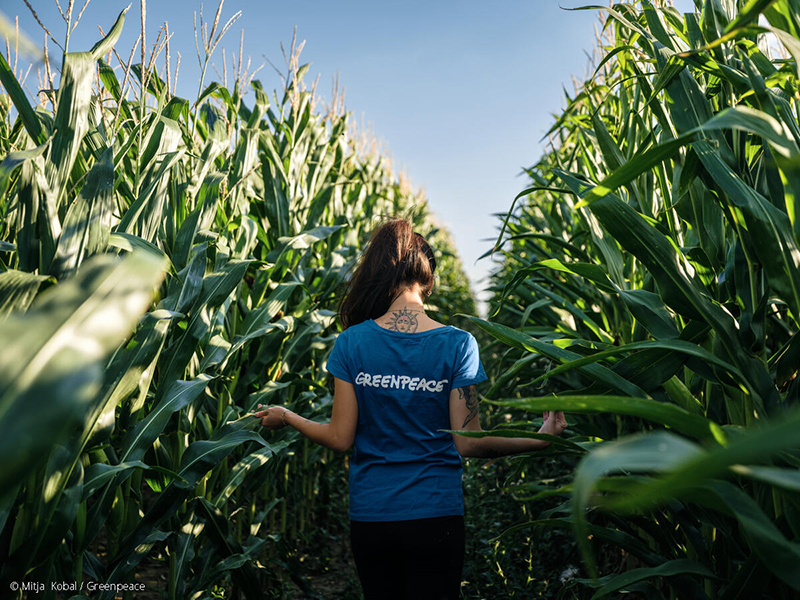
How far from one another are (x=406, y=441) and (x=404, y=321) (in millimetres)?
321

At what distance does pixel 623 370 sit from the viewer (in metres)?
1.12

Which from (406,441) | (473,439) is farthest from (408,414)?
(473,439)

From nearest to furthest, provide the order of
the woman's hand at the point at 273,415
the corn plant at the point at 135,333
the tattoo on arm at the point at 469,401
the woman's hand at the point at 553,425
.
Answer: the corn plant at the point at 135,333 < the woman's hand at the point at 553,425 < the tattoo on arm at the point at 469,401 < the woman's hand at the point at 273,415

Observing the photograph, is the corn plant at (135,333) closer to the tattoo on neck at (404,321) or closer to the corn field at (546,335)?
the corn field at (546,335)

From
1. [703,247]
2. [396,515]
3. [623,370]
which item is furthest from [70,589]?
[703,247]

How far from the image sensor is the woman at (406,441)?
1.40 m

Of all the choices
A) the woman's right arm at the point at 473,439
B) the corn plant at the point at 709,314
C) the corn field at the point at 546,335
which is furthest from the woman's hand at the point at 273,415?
the corn plant at the point at 709,314

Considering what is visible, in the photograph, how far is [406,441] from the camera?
4.75 feet

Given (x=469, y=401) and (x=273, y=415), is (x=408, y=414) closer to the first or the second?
(x=469, y=401)

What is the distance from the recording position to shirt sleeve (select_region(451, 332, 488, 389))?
4.65 ft

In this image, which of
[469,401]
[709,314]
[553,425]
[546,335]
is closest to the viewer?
[709,314]

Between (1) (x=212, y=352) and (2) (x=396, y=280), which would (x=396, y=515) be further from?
(1) (x=212, y=352)

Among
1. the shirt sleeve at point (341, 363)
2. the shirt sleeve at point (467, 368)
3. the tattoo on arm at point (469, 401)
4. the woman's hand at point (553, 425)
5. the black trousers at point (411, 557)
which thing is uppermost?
the shirt sleeve at point (341, 363)

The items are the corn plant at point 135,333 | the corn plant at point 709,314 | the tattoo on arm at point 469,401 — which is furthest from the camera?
the tattoo on arm at point 469,401
